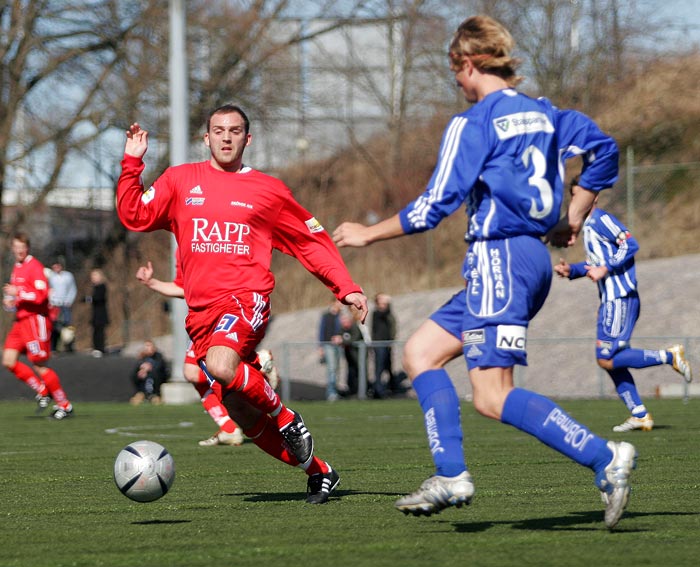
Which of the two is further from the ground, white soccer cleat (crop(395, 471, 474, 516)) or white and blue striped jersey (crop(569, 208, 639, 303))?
white and blue striped jersey (crop(569, 208, 639, 303))

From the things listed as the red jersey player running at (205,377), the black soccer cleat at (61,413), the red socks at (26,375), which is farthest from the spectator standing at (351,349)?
the red jersey player running at (205,377)

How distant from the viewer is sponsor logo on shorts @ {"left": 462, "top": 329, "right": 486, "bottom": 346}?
5.78 m

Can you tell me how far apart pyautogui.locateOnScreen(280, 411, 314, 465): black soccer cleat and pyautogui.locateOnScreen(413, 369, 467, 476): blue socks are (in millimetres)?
1480

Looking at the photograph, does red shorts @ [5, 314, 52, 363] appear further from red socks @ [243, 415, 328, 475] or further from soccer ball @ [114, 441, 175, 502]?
soccer ball @ [114, 441, 175, 502]

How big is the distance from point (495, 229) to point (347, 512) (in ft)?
5.87

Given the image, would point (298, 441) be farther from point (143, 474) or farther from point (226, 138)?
point (226, 138)

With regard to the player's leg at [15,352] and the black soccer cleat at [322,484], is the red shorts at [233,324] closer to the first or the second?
the black soccer cleat at [322,484]

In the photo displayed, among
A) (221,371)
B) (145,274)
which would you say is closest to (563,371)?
(145,274)

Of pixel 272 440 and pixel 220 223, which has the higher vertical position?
pixel 220 223

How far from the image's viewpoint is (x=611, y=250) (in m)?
12.7

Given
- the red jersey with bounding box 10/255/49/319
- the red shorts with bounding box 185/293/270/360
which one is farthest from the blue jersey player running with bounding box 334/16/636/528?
the red jersey with bounding box 10/255/49/319

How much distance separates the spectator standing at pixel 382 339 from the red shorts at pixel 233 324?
17156 mm

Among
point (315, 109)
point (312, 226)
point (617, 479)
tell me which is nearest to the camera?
point (617, 479)

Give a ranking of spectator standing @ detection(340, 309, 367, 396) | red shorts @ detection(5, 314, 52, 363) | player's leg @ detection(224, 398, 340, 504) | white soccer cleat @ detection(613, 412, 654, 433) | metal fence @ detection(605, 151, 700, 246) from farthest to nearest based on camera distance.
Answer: metal fence @ detection(605, 151, 700, 246)
spectator standing @ detection(340, 309, 367, 396)
red shorts @ detection(5, 314, 52, 363)
white soccer cleat @ detection(613, 412, 654, 433)
player's leg @ detection(224, 398, 340, 504)
